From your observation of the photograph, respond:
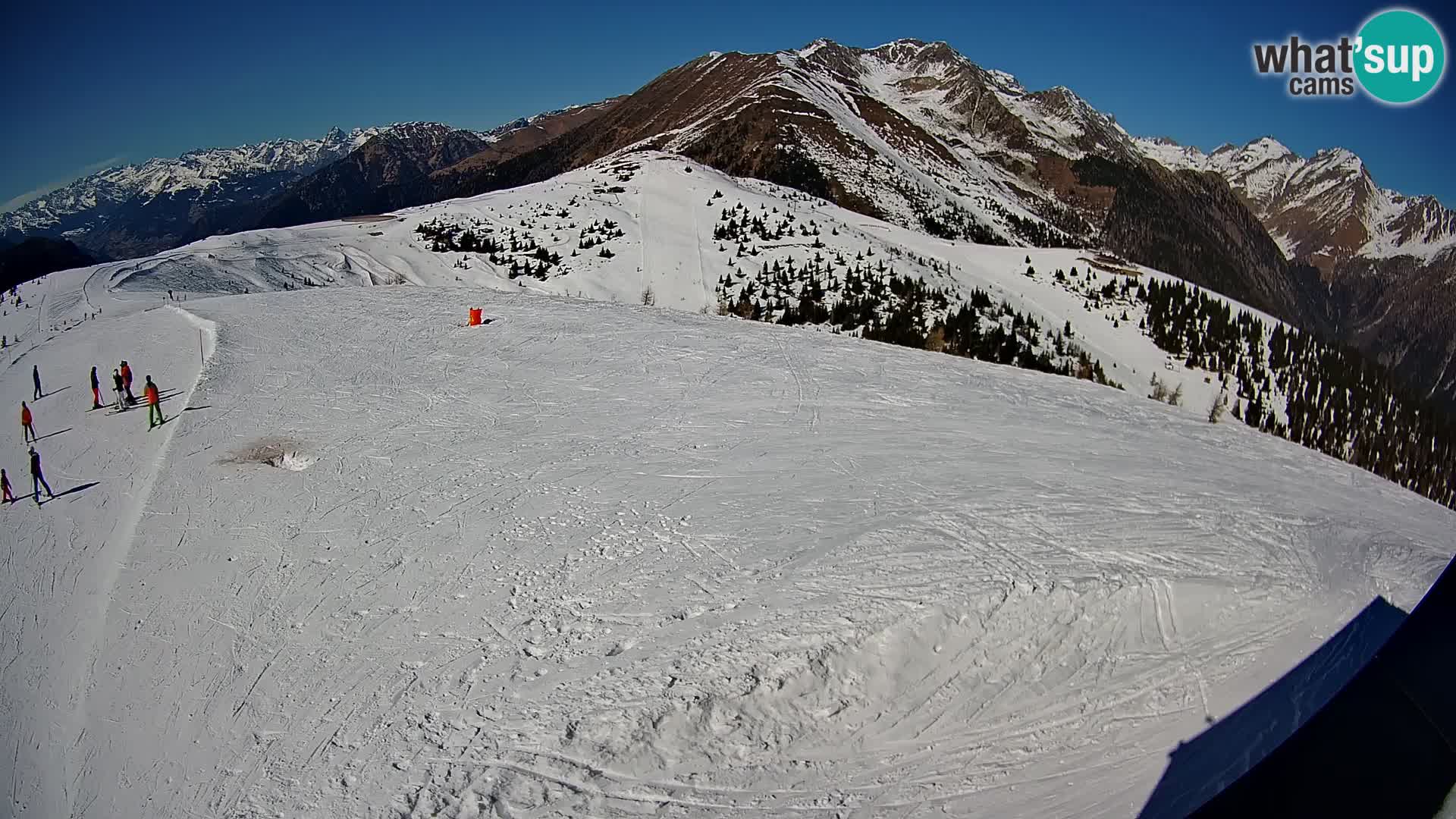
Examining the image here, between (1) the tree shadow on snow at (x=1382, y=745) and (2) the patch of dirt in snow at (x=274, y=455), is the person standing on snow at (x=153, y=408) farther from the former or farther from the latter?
(1) the tree shadow on snow at (x=1382, y=745)

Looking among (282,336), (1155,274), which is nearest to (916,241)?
(1155,274)

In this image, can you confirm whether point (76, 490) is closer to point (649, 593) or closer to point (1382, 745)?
point (649, 593)

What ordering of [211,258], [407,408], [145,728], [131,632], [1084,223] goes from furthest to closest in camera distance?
[1084,223]
[211,258]
[407,408]
[131,632]
[145,728]

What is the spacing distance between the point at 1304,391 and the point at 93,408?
150ft

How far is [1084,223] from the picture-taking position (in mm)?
144375

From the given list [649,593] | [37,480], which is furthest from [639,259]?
[649,593]

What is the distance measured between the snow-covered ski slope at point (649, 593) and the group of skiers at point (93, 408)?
1.10ft

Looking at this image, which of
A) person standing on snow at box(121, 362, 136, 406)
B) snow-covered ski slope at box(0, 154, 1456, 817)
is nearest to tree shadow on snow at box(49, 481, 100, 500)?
snow-covered ski slope at box(0, 154, 1456, 817)

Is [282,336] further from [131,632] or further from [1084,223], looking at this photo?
[1084,223]

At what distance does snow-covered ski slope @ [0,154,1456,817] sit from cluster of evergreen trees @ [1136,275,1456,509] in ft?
55.8

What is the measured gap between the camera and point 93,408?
1636 cm

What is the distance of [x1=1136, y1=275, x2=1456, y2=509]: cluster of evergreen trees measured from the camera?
3044 cm

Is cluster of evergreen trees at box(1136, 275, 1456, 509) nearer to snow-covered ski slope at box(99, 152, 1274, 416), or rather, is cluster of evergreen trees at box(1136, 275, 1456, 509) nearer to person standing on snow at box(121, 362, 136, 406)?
snow-covered ski slope at box(99, 152, 1274, 416)

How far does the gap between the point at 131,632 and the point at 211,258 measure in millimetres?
31496
